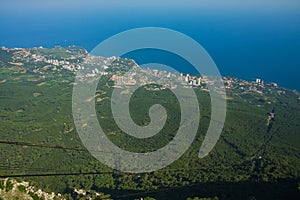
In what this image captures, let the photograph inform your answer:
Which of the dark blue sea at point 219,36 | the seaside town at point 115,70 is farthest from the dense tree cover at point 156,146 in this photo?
the dark blue sea at point 219,36

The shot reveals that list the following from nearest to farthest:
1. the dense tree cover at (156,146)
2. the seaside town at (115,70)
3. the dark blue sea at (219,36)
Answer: the dense tree cover at (156,146) < the seaside town at (115,70) < the dark blue sea at (219,36)

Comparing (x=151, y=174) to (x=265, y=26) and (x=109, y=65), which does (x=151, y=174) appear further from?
(x=265, y=26)

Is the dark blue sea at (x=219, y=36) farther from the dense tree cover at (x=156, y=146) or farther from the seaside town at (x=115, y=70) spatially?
the dense tree cover at (x=156, y=146)

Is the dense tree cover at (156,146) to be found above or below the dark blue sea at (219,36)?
below

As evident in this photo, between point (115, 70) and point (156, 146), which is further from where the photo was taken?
point (115, 70)

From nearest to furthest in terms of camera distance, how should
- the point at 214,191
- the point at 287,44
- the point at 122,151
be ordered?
the point at 214,191 → the point at 122,151 → the point at 287,44

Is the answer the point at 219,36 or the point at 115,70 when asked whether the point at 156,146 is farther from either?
the point at 219,36

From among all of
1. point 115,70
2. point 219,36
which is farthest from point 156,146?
point 219,36

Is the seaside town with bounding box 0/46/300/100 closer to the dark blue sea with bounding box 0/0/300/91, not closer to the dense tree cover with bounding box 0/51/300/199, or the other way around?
the dense tree cover with bounding box 0/51/300/199

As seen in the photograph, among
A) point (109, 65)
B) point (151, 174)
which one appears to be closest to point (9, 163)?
point (151, 174)
